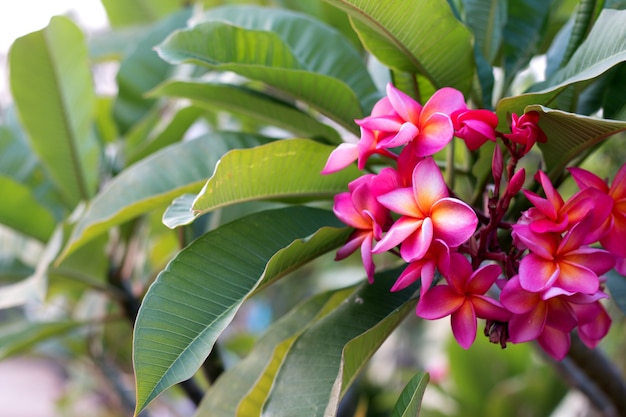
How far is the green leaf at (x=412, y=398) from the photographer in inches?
20.0

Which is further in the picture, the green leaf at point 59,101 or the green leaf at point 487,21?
the green leaf at point 59,101

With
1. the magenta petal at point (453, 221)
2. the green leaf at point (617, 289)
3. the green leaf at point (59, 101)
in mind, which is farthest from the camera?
the green leaf at point (59, 101)

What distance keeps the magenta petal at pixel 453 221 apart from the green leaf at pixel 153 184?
30 centimetres

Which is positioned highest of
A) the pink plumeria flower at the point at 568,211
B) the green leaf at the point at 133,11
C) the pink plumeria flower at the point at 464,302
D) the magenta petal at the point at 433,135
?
the magenta petal at the point at 433,135

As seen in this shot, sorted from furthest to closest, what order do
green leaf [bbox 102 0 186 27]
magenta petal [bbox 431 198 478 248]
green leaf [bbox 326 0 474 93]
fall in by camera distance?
green leaf [bbox 102 0 186 27], green leaf [bbox 326 0 474 93], magenta petal [bbox 431 198 478 248]

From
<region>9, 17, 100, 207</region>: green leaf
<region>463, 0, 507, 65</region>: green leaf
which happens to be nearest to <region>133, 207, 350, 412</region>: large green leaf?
<region>463, 0, 507, 65</region>: green leaf

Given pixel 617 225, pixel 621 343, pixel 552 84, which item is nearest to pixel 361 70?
pixel 552 84

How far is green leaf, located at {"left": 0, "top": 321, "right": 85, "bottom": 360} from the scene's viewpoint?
971mm

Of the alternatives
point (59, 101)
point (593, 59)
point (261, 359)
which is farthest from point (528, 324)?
point (59, 101)

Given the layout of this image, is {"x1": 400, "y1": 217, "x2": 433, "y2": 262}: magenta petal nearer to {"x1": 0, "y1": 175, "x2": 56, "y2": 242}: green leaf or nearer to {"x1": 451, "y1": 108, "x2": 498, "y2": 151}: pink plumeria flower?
{"x1": 451, "y1": 108, "x2": 498, "y2": 151}: pink plumeria flower

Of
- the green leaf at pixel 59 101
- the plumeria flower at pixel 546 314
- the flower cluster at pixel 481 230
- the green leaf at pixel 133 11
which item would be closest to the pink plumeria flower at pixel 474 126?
the flower cluster at pixel 481 230

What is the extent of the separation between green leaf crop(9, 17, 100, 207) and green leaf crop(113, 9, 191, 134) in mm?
92

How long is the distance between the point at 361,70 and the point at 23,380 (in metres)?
7.42

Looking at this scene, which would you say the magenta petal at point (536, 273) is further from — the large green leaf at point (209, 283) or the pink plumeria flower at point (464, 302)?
the large green leaf at point (209, 283)
